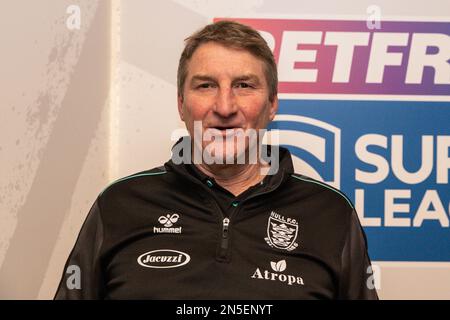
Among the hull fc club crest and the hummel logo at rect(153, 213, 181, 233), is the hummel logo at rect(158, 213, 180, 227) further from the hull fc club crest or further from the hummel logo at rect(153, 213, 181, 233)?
the hull fc club crest

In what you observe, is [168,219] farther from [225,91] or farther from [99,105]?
[99,105]

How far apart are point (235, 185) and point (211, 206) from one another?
0.12m

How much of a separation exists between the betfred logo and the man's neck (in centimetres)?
36

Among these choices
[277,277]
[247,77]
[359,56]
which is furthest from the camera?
[359,56]

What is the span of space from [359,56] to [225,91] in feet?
1.76

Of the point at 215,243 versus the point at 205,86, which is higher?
the point at 205,86

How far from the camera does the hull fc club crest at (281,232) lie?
127 cm

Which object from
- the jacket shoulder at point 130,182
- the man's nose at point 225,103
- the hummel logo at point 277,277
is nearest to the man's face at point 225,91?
the man's nose at point 225,103

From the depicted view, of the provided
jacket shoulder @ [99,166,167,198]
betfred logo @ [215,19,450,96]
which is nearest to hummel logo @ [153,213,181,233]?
jacket shoulder @ [99,166,167,198]

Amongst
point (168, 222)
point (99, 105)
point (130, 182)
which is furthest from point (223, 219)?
point (99, 105)

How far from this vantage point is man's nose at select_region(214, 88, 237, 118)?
129 cm

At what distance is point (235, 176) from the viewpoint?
1.39 meters
